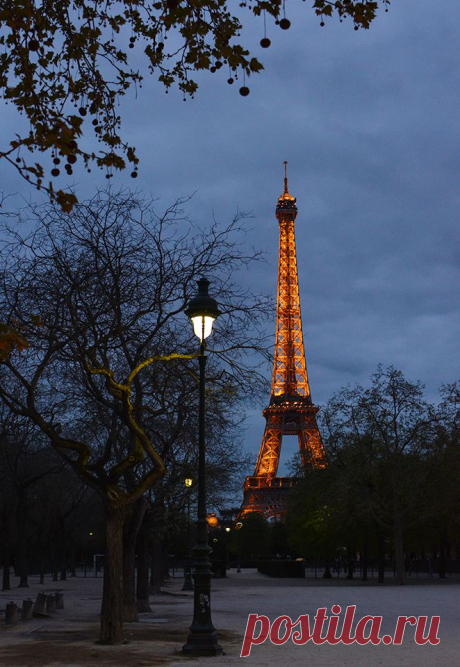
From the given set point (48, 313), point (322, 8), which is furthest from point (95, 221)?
point (322, 8)

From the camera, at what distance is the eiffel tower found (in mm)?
88375

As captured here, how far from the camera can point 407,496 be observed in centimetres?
4747

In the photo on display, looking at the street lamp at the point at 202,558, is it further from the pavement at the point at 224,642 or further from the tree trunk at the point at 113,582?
the tree trunk at the point at 113,582

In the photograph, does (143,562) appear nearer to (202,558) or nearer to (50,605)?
(50,605)

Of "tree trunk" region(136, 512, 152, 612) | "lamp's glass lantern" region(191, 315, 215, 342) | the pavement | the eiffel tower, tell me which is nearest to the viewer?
the pavement

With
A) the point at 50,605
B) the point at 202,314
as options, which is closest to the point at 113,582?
the point at 202,314

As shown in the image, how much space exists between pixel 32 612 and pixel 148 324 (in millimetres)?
9070

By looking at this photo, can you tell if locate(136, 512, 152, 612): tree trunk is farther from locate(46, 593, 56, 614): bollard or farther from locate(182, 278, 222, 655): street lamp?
locate(182, 278, 222, 655): street lamp

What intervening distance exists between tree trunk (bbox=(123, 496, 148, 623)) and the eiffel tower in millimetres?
62645

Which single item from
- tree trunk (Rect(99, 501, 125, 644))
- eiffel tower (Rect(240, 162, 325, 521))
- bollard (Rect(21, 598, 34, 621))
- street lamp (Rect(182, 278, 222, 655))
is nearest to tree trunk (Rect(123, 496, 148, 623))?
bollard (Rect(21, 598, 34, 621))

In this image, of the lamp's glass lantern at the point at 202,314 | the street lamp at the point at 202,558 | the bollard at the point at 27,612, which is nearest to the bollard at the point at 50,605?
the bollard at the point at 27,612

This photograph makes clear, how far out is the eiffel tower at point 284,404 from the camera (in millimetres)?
88375

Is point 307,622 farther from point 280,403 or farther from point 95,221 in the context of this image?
point 280,403

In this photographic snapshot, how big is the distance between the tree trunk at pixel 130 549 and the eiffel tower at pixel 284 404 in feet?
206
